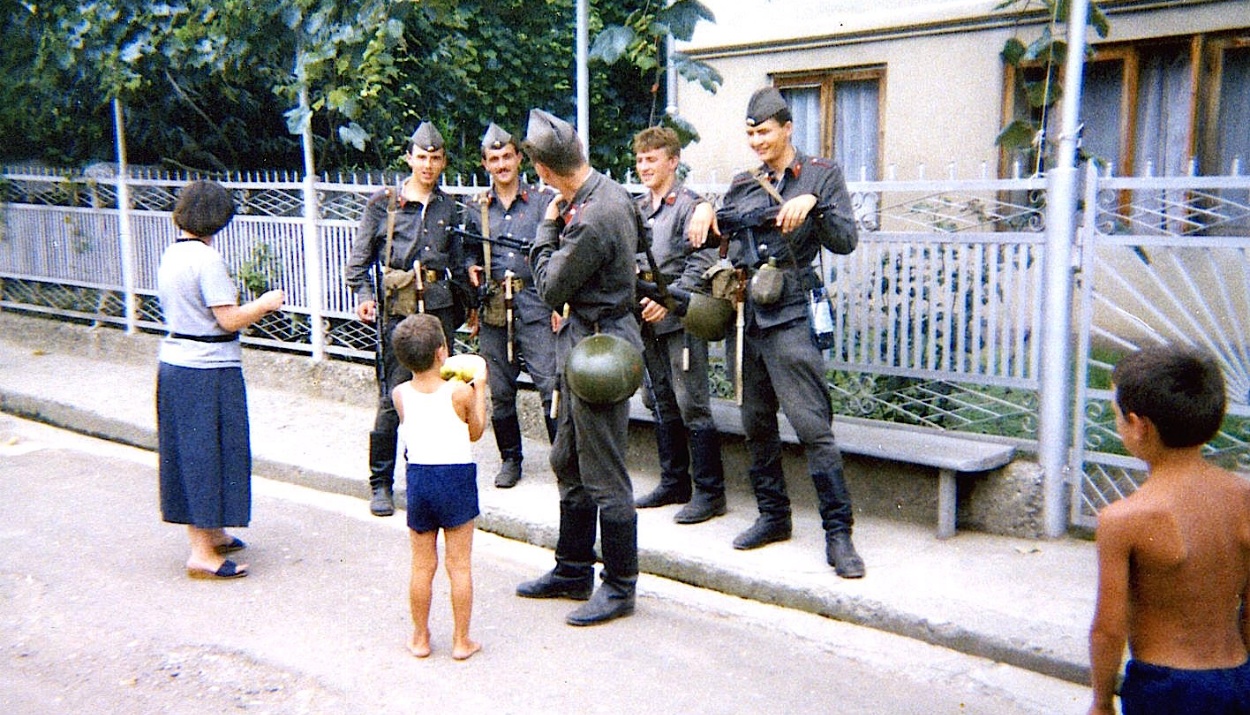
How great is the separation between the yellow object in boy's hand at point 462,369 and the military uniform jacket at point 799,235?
1.40 metres

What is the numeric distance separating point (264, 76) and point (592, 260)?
6872 millimetres

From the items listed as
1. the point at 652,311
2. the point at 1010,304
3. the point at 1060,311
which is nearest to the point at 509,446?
→ the point at 652,311

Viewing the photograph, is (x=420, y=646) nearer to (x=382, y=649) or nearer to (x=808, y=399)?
(x=382, y=649)

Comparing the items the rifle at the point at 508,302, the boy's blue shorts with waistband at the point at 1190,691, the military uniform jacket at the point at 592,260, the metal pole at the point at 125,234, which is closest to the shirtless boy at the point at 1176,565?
the boy's blue shorts with waistband at the point at 1190,691

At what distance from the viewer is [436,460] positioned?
4336mm

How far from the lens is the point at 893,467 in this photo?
18.9 feet

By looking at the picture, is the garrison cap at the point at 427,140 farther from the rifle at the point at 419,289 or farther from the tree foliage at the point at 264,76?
the tree foliage at the point at 264,76

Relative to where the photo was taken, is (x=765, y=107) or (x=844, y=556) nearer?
(x=844, y=556)

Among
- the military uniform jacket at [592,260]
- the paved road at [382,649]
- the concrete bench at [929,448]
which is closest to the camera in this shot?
the paved road at [382,649]

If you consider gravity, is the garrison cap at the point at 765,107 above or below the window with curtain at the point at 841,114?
below

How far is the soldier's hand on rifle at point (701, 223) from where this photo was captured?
545cm

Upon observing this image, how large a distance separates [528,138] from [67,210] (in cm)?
837

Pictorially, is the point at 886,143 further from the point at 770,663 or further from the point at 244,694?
the point at 244,694

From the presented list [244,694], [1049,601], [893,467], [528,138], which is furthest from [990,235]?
[244,694]
